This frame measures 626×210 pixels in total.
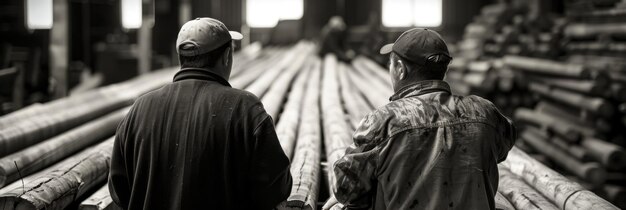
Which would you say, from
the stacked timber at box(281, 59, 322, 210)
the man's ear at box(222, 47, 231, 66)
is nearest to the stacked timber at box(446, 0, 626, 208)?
the stacked timber at box(281, 59, 322, 210)

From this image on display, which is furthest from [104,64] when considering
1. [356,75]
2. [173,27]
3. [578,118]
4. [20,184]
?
[20,184]

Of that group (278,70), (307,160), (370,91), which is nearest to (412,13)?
(278,70)

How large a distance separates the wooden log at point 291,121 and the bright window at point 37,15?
1137 centimetres

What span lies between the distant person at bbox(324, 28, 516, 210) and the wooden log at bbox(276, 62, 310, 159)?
1531 millimetres

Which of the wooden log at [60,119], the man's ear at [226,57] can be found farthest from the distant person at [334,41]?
the man's ear at [226,57]

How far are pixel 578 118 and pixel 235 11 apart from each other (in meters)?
12.3

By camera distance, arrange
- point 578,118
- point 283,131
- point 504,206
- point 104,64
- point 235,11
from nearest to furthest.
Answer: point 504,206
point 283,131
point 578,118
point 104,64
point 235,11

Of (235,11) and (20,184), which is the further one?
(235,11)

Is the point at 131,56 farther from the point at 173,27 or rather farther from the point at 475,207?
the point at 475,207

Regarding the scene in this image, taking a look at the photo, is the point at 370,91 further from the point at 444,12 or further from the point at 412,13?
the point at 444,12

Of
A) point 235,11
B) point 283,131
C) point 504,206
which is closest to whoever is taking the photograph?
point 504,206

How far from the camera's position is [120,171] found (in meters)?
3.06

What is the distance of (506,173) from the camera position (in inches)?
169

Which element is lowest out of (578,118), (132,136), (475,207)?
(578,118)
